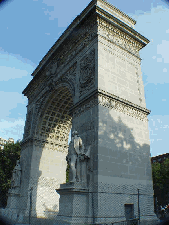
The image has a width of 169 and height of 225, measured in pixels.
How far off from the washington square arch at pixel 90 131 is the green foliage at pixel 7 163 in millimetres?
9842

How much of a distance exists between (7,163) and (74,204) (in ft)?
73.1

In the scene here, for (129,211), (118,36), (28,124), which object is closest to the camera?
(129,211)

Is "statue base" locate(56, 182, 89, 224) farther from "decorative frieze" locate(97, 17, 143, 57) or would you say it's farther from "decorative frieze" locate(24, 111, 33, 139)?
"decorative frieze" locate(24, 111, 33, 139)

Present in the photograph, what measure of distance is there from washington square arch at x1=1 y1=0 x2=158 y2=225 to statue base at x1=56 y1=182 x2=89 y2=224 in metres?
0.04

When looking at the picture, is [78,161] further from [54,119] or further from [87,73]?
[54,119]

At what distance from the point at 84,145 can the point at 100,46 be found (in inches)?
264

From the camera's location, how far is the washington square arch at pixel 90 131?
10688mm

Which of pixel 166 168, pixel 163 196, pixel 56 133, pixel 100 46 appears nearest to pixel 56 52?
pixel 100 46

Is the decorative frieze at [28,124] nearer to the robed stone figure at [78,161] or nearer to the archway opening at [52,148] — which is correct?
the archway opening at [52,148]

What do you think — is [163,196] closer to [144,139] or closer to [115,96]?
[144,139]

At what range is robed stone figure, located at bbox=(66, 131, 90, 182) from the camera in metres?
10.9

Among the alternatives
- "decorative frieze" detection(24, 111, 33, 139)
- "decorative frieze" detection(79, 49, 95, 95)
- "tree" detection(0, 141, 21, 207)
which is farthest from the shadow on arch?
"tree" detection(0, 141, 21, 207)

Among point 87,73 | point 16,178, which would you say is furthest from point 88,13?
point 16,178

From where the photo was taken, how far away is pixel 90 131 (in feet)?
39.4
